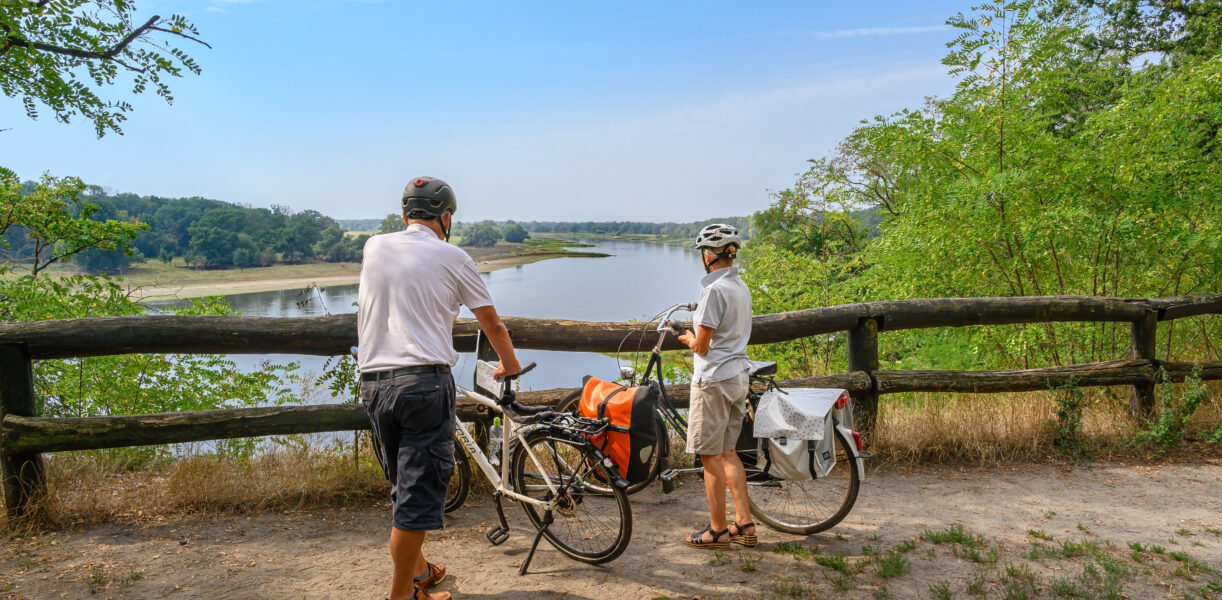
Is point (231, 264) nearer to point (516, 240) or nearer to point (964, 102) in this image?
point (516, 240)

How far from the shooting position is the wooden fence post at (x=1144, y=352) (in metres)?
6.09

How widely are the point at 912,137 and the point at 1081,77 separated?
1612mm

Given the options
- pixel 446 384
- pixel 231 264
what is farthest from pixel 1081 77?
pixel 231 264

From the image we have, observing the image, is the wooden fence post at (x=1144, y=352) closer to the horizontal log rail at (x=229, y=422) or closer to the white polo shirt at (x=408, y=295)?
the horizontal log rail at (x=229, y=422)

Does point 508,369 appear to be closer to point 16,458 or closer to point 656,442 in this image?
point 656,442

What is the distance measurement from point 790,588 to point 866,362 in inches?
97.9

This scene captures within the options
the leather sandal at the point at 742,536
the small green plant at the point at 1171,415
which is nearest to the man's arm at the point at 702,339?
the leather sandal at the point at 742,536

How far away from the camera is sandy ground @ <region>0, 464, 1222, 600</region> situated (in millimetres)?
3518

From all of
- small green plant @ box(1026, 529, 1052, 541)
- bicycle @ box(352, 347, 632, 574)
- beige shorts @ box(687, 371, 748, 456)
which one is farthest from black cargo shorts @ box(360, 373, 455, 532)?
small green plant @ box(1026, 529, 1052, 541)

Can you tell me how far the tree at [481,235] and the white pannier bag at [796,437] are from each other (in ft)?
40.1

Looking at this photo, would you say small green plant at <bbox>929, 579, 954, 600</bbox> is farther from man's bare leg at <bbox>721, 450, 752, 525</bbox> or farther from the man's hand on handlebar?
the man's hand on handlebar

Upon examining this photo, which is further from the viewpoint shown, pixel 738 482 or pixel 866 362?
pixel 866 362

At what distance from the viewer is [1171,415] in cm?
582

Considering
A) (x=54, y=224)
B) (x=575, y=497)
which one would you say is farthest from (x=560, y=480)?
(x=54, y=224)
